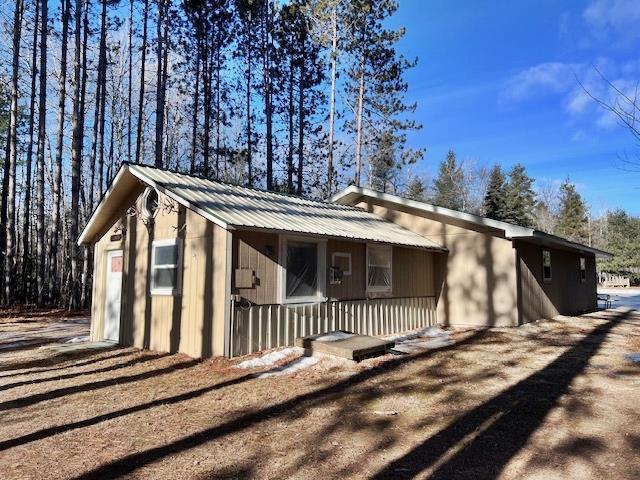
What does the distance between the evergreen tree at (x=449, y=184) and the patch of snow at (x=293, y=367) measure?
37719mm

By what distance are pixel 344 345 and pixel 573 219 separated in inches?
1898

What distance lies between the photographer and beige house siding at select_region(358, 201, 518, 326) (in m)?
10.9

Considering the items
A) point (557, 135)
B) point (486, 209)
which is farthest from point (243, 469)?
point (486, 209)

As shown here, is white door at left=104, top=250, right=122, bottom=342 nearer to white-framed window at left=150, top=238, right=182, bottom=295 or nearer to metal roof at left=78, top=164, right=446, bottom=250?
metal roof at left=78, top=164, right=446, bottom=250

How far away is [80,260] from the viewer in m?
19.4

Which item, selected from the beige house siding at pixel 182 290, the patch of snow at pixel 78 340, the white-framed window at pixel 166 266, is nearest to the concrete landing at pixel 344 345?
the beige house siding at pixel 182 290

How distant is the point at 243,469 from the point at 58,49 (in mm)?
22896

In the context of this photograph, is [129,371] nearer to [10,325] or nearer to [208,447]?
[208,447]

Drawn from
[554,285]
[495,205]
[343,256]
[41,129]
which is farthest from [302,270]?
[495,205]

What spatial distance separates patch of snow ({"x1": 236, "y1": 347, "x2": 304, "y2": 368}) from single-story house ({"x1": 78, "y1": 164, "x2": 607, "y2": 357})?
289 mm

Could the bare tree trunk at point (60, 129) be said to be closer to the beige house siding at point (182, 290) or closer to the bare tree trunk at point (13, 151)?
the bare tree trunk at point (13, 151)

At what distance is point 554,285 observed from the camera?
13.6 m

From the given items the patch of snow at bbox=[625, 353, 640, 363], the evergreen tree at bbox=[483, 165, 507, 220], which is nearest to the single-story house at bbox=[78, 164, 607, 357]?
the patch of snow at bbox=[625, 353, 640, 363]

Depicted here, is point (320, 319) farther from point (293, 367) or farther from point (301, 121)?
point (301, 121)
